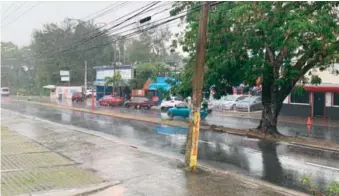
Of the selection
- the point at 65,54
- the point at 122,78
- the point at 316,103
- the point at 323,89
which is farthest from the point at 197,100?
the point at 65,54

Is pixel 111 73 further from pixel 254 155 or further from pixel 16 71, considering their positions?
pixel 16 71

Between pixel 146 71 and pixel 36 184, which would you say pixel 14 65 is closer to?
pixel 146 71

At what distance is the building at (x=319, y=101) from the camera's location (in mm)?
33062

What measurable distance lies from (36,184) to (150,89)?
45352 millimetres

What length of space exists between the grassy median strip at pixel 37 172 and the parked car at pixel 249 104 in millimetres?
28755

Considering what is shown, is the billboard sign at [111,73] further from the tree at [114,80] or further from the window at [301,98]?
the window at [301,98]

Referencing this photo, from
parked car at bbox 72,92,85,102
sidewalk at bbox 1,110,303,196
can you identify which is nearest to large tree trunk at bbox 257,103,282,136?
sidewalk at bbox 1,110,303,196

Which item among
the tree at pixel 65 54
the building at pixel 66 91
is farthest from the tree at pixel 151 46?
the building at pixel 66 91

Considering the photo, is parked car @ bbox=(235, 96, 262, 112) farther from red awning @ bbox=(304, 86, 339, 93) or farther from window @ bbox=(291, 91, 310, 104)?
red awning @ bbox=(304, 86, 339, 93)

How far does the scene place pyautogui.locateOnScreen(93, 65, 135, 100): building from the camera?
58562 mm

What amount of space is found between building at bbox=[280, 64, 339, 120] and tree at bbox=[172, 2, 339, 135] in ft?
40.0

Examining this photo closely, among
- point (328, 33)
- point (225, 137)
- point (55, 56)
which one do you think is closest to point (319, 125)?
point (225, 137)

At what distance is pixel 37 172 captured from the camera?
38.3 ft

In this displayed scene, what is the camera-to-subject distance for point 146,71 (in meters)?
59.5
